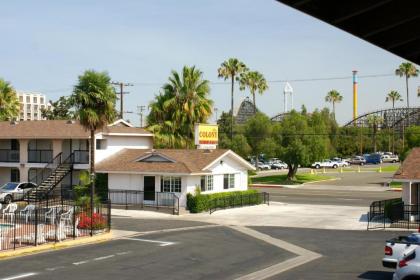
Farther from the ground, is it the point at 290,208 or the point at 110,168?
the point at 110,168

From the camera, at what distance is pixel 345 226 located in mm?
33062

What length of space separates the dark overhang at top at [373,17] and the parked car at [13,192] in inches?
1661

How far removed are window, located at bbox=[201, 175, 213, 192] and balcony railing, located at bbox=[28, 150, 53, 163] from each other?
46.7 feet

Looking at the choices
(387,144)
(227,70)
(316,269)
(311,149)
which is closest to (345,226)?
(316,269)

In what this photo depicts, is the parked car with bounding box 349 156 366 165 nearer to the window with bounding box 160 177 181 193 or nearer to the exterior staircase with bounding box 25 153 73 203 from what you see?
the exterior staircase with bounding box 25 153 73 203

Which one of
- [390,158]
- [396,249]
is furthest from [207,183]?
[390,158]

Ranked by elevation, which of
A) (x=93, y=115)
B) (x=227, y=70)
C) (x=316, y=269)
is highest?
(x=227, y=70)

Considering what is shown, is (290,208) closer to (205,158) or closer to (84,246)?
(205,158)

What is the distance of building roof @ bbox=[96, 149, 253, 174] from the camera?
41.3 metres

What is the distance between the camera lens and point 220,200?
137 ft

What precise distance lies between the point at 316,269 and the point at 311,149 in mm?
48626

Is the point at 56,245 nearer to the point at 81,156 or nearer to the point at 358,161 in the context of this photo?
the point at 81,156

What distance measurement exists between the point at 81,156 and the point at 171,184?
1016 centimetres

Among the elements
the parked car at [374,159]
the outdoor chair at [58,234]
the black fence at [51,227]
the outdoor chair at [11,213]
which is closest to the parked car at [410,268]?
the black fence at [51,227]
